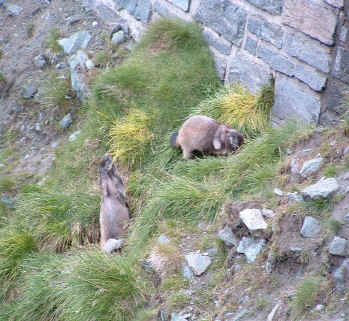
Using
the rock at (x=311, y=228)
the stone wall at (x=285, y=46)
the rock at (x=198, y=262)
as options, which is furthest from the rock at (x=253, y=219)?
the stone wall at (x=285, y=46)

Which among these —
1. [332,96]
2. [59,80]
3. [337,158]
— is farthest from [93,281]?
[59,80]

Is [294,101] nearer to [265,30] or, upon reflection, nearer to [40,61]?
[265,30]

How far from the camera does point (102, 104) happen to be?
8.08m

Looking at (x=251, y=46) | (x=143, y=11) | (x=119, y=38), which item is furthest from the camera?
(x=119, y=38)

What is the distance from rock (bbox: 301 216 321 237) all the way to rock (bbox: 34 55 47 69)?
627cm

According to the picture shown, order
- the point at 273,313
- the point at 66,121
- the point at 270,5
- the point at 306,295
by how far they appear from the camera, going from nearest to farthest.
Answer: the point at 306,295 → the point at 273,313 → the point at 270,5 → the point at 66,121

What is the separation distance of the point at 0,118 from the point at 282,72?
15.2 feet

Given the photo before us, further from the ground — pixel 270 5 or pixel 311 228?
pixel 270 5

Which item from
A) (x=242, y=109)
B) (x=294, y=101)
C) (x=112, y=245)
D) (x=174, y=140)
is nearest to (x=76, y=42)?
(x=174, y=140)

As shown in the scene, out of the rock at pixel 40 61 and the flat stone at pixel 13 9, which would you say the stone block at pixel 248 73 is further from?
the flat stone at pixel 13 9

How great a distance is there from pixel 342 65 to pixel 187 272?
8.69ft

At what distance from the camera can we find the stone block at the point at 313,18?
6.21 m

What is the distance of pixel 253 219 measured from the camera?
4.95 meters

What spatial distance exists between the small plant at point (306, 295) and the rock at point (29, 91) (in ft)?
20.9
